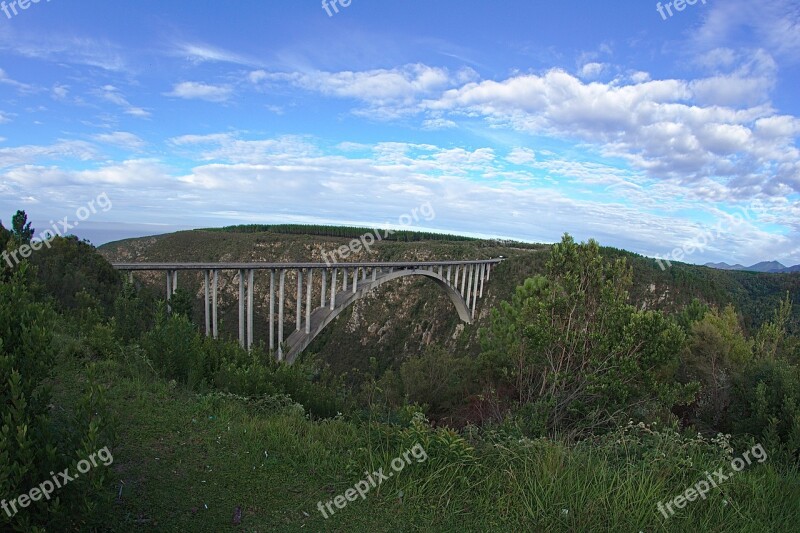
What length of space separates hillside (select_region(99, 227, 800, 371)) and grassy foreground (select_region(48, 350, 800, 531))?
24.2 meters

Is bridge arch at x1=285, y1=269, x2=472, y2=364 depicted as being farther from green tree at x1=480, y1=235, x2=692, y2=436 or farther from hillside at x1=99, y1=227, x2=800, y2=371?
green tree at x1=480, y1=235, x2=692, y2=436

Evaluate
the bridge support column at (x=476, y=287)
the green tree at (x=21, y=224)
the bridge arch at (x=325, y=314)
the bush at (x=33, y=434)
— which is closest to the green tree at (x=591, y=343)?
the bush at (x=33, y=434)

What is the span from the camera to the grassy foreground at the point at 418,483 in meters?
3.39

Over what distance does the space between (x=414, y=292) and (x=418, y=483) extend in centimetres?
4860

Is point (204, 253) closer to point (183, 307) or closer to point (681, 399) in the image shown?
point (183, 307)

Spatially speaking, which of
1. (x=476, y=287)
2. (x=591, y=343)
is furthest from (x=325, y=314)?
(x=476, y=287)

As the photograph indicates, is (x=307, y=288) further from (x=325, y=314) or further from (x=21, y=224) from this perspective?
(x=21, y=224)

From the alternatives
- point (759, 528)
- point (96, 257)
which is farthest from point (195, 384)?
point (96, 257)

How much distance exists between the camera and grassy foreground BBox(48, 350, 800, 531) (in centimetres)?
339

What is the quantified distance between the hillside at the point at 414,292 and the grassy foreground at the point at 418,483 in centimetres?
2424

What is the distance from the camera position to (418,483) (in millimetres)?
3779

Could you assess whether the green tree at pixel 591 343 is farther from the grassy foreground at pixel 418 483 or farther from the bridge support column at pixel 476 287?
the bridge support column at pixel 476 287

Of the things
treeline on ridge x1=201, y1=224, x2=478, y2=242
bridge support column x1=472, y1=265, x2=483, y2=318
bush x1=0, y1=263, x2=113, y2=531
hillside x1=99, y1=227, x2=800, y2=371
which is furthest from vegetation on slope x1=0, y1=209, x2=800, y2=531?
treeline on ridge x1=201, y1=224, x2=478, y2=242

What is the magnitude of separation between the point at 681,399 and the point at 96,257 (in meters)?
17.8
